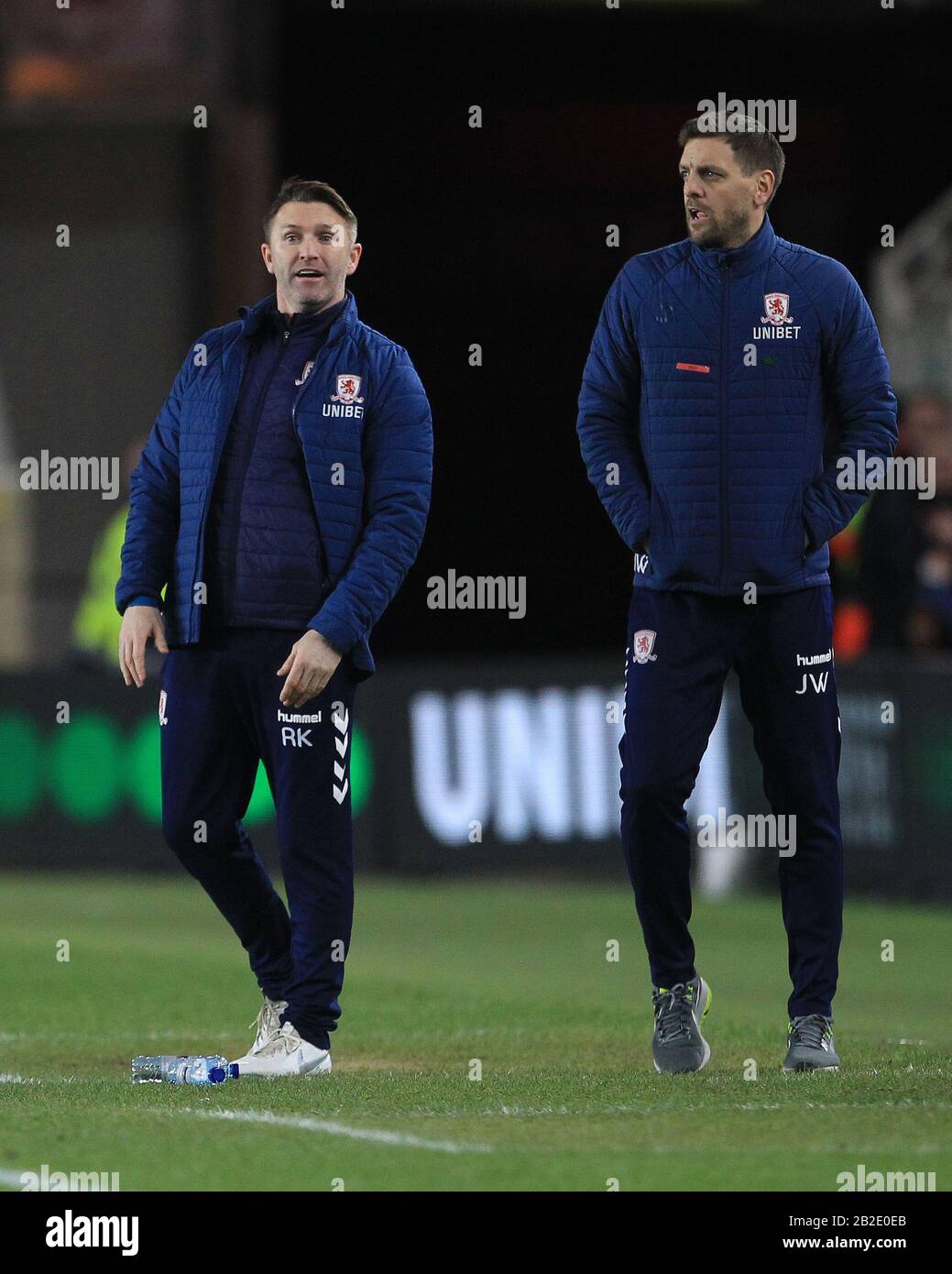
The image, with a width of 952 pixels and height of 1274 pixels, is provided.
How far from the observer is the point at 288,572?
7.42m

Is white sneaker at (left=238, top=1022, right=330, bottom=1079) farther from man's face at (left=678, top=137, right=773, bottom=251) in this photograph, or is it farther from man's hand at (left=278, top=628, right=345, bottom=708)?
man's face at (left=678, top=137, right=773, bottom=251)

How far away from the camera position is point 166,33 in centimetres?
2089

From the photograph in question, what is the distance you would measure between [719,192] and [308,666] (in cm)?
170

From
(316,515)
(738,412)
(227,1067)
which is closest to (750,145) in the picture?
(738,412)

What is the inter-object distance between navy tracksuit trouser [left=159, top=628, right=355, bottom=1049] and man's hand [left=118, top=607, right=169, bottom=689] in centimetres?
12

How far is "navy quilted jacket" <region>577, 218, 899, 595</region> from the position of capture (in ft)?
24.1

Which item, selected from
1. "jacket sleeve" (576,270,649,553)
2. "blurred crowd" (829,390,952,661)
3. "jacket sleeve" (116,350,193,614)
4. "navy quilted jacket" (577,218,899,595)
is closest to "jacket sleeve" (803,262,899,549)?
"navy quilted jacket" (577,218,899,595)

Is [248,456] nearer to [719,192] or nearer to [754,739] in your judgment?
[719,192]

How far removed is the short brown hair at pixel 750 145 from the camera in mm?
7348

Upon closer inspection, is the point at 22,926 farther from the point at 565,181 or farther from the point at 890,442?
the point at 565,181

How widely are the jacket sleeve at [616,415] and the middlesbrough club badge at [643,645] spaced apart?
0.25 metres

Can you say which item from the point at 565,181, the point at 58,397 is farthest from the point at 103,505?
the point at 565,181

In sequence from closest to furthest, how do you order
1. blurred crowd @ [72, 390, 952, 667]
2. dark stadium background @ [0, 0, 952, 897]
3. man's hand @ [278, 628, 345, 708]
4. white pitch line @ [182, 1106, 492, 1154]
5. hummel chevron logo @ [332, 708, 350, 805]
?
white pitch line @ [182, 1106, 492, 1154] → man's hand @ [278, 628, 345, 708] → hummel chevron logo @ [332, 708, 350, 805] → blurred crowd @ [72, 390, 952, 667] → dark stadium background @ [0, 0, 952, 897]

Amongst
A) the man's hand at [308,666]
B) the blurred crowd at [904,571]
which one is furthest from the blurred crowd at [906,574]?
the man's hand at [308,666]
